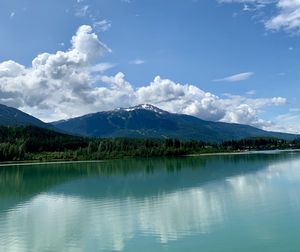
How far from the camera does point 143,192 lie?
61.7 meters

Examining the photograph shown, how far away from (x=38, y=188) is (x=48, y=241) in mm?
44243

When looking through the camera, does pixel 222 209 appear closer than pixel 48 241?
No

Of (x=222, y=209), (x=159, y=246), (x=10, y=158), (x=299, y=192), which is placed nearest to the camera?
(x=159, y=246)

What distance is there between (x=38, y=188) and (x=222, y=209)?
140ft

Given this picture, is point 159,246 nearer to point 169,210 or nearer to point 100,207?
point 169,210

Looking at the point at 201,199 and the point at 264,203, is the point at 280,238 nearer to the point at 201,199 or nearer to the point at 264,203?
Result: the point at 264,203

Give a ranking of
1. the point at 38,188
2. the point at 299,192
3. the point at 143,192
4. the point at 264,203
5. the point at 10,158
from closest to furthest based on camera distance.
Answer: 1. the point at 264,203
2. the point at 299,192
3. the point at 143,192
4. the point at 38,188
5. the point at 10,158

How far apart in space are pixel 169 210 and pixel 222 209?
572 cm

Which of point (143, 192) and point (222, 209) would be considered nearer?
point (222, 209)

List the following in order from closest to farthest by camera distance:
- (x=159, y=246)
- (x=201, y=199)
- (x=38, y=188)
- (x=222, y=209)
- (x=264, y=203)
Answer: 1. (x=159, y=246)
2. (x=222, y=209)
3. (x=264, y=203)
4. (x=201, y=199)
5. (x=38, y=188)

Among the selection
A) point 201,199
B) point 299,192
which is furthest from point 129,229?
point 299,192

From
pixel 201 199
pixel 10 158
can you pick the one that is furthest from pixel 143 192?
pixel 10 158

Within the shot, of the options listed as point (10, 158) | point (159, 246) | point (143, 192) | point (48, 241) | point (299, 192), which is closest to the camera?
point (159, 246)

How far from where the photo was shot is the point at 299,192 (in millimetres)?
55812
